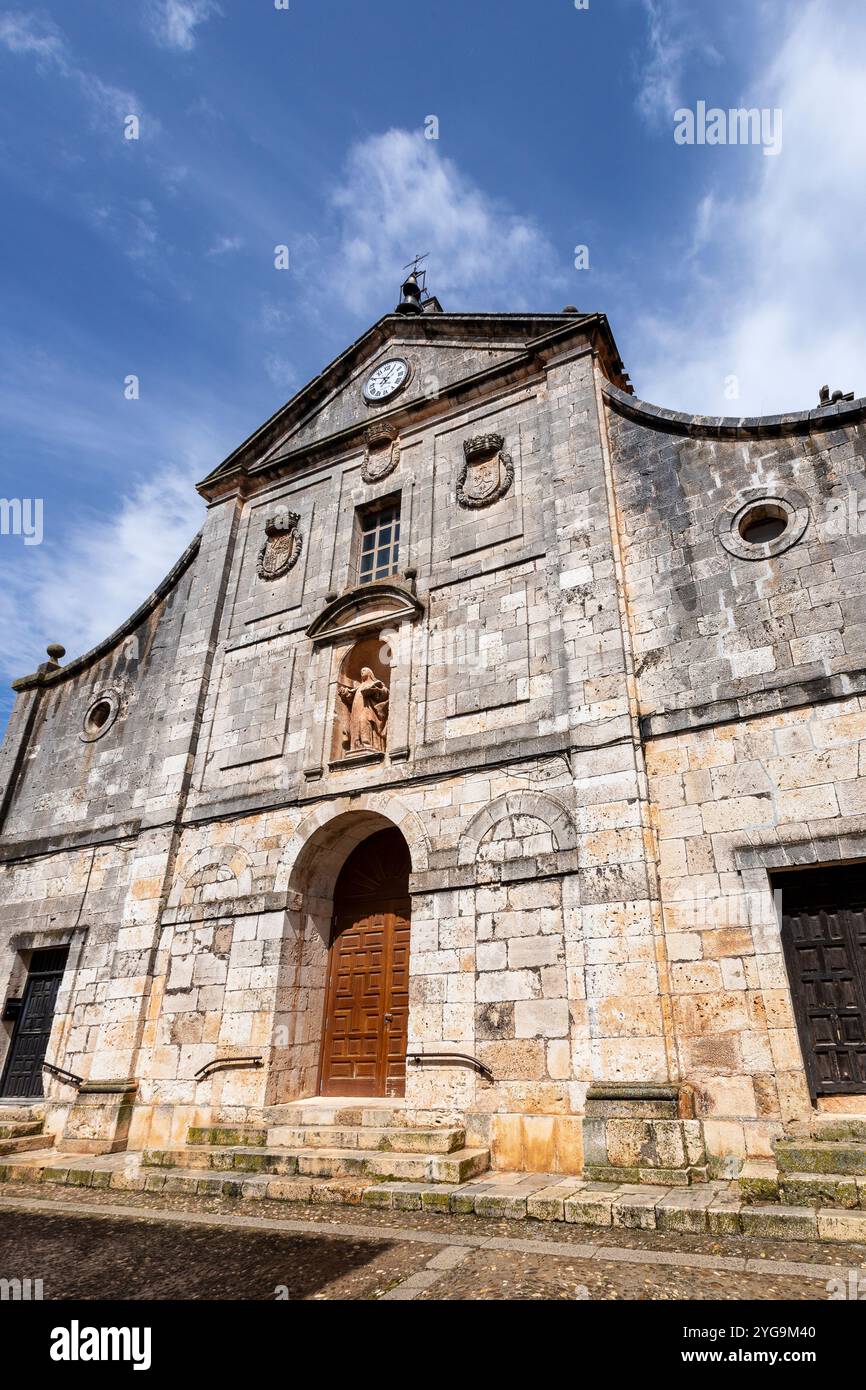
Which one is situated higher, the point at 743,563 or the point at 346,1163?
the point at 743,563

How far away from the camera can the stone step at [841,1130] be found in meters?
6.46

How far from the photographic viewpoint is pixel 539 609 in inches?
401

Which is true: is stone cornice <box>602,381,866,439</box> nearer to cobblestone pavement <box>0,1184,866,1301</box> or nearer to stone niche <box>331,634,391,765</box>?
stone niche <box>331,634,391,765</box>

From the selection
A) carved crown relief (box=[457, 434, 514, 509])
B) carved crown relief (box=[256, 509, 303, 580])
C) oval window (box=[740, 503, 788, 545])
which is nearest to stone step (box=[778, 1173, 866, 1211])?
oval window (box=[740, 503, 788, 545])

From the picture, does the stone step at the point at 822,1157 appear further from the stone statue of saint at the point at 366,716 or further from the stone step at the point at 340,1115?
the stone statue of saint at the point at 366,716

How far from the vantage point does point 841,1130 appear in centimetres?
652

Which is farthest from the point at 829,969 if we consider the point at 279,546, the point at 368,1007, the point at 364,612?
the point at 279,546

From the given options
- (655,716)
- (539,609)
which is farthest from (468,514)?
(655,716)

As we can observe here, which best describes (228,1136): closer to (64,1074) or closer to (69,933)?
(64,1074)

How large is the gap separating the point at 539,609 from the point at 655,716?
7.34 ft

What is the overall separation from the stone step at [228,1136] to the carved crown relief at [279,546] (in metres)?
8.20

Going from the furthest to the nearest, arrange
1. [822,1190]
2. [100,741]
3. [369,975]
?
[100,741] → [369,975] → [822,1190]

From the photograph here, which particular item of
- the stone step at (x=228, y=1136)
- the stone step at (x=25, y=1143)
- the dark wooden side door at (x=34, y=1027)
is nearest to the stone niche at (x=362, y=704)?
the stone step at (x=228, y=1136)

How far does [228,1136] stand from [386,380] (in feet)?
38.9
